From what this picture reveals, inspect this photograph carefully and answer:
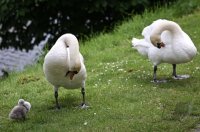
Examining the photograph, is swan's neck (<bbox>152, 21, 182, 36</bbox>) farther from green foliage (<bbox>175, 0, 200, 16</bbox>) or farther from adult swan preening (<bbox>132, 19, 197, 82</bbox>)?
green foliage (<bbox>175, 0, 200, 16</bbox>)

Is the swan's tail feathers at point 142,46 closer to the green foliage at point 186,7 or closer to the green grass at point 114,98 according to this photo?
the green grass at point 114,98

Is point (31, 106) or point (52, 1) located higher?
point (52, 1)

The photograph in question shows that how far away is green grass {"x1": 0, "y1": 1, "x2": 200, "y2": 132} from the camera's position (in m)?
7.58

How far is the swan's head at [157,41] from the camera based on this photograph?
9305mm

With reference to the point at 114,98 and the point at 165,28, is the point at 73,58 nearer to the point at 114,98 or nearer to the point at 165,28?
the point at 114,98

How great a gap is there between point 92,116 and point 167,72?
3.14m

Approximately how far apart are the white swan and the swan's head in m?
1.78

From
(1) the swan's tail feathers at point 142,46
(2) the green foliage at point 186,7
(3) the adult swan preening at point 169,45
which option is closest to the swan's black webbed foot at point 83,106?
(3) the adult swan preening at point 169,45

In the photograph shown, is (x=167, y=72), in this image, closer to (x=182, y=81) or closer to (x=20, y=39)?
(x=182, y=81)

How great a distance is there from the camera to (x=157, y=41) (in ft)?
30.6

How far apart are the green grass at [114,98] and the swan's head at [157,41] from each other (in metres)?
0.80

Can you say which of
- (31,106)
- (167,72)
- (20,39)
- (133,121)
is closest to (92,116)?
(133,121)

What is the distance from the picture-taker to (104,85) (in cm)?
991

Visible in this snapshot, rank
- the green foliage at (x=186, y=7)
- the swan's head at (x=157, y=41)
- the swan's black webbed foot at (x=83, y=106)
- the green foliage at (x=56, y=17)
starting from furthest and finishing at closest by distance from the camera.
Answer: the green foliage at (x=56, y=17)
the green foliage at (x=186, y=7)
the swan's head at (x=157, y=41)
the swan's black webbed foot at (x=83, y=106)
